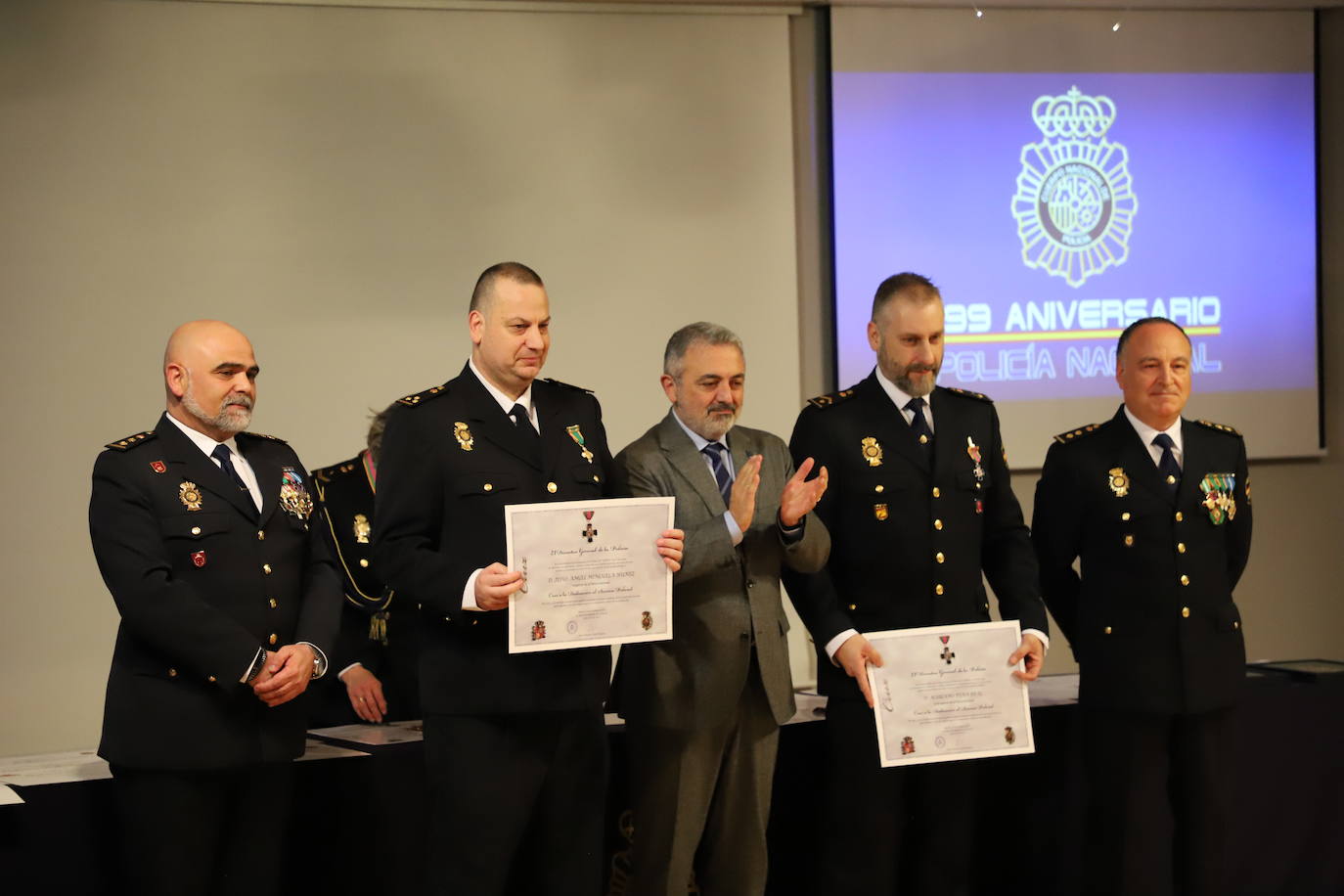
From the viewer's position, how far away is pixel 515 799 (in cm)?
287

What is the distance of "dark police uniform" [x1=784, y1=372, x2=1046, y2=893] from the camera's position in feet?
10.8

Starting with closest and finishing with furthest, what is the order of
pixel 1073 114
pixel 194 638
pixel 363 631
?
pixel 194 638
pixel 363 631
pixel 1073 114

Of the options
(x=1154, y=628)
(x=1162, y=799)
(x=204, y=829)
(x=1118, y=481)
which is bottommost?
(x=1162, y=799)

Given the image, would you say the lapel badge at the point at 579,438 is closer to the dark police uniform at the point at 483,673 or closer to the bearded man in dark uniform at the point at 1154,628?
the dark police uniform at the point at 483,673

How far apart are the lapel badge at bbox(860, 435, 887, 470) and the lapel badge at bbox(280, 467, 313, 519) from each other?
4.61 ft

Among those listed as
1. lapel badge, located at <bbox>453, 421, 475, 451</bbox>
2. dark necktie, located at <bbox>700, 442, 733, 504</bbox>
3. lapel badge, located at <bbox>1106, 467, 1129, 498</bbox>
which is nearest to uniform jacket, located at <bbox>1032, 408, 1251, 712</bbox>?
lapel badge, located at <bbox>1106, 467, 1129, 498</bbox>

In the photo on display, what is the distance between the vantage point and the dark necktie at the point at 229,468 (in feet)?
9.93

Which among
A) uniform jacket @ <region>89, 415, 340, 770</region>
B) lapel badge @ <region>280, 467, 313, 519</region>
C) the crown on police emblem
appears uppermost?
the crown on police emblem

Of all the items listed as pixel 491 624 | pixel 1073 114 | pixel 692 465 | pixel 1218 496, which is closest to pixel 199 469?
pixel 491 624

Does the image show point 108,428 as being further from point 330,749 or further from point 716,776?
point 716,776

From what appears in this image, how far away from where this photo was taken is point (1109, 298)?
6.03 m

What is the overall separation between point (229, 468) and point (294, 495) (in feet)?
0.56

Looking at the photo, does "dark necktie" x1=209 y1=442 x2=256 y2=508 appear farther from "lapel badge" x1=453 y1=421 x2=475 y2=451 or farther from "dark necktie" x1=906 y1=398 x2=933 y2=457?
"dark necktie" x1=906 y1=398 x2=933 y2=457

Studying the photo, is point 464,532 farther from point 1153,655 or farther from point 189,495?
point 1153,655
